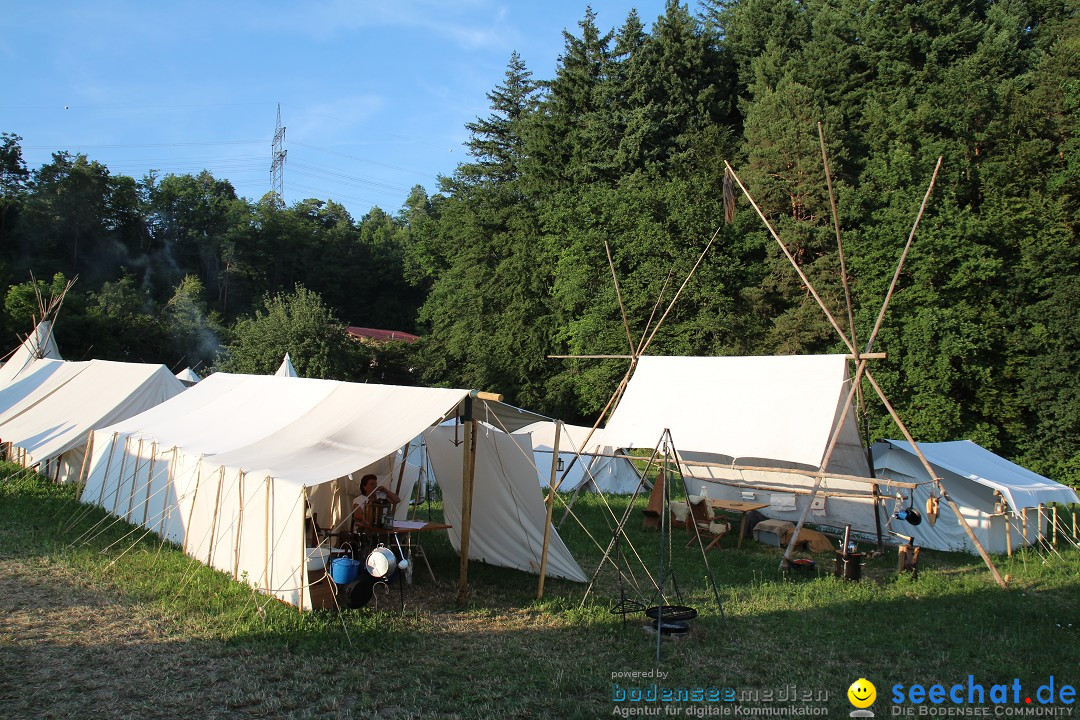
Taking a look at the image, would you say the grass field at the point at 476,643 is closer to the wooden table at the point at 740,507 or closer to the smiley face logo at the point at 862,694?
the smiley face logo at the point at 862,694

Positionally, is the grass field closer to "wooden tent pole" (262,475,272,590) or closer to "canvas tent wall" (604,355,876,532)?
"wooden tent pole" (262,475,272,590)

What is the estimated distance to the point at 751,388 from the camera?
33.7 feet

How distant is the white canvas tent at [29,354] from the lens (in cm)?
2052

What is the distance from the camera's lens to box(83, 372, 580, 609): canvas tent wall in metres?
7.04

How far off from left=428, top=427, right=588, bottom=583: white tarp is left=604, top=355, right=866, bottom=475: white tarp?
187cm

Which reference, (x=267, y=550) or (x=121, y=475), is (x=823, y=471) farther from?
(x=121, y=475)

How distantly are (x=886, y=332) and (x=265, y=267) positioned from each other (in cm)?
4049

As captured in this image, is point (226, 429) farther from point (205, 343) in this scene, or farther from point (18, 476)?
point (205, 343)

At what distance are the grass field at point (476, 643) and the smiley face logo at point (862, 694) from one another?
0.29ft

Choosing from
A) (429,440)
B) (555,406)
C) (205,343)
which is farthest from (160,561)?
(205,343)

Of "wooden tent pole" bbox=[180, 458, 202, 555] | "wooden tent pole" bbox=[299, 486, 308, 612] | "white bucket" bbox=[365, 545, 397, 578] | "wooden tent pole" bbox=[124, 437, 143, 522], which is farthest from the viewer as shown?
"wooden tent pole" bbox=[124, 437, 143, 522]

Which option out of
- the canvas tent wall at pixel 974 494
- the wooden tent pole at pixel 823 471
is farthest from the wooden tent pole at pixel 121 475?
the canvas tent wall at pixel 974 494

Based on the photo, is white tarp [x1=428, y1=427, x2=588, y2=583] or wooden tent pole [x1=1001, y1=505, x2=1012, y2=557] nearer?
white tarp [x1=428, y1=427, x2=588, y2=583]

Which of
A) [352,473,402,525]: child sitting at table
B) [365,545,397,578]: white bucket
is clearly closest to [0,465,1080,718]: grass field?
[365,545,397,578]: white bucket
